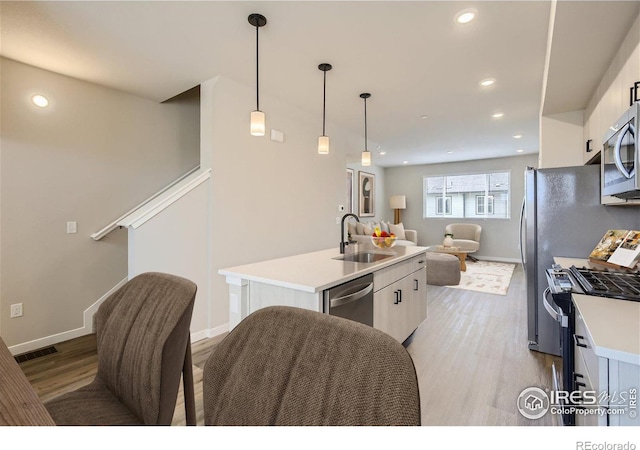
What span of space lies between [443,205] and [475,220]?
0.90 meters

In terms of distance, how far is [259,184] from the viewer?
337 cm

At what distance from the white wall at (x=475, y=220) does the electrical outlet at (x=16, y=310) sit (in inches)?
315

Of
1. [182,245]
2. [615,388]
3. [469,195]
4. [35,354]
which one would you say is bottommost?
[35,354]

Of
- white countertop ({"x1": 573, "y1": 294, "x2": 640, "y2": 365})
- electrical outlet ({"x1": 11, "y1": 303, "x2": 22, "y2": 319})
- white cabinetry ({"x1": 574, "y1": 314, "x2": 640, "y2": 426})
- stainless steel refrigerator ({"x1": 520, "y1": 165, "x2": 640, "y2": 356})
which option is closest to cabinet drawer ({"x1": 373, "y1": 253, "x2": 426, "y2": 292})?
stainless steel refrigerator ({"x1": 520, "y1": 165, "x2": 640, "y2": 356})

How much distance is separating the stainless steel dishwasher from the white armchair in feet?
19.6

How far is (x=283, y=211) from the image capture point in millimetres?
3666

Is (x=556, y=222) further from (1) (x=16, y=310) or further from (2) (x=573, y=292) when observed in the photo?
(1) (x=16, y=310)

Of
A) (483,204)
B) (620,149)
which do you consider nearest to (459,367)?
(620,149)

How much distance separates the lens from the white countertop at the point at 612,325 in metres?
0.88

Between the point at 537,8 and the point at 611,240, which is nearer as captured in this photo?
the point at 537,8

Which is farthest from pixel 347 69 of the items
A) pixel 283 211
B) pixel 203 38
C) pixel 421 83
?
pixel 283 211

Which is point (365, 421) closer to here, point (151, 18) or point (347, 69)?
point (151, 18)

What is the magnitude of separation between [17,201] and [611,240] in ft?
15.8

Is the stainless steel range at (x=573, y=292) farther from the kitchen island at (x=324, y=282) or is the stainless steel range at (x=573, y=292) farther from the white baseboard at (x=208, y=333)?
the white baseboard at (x=208, y=333)
